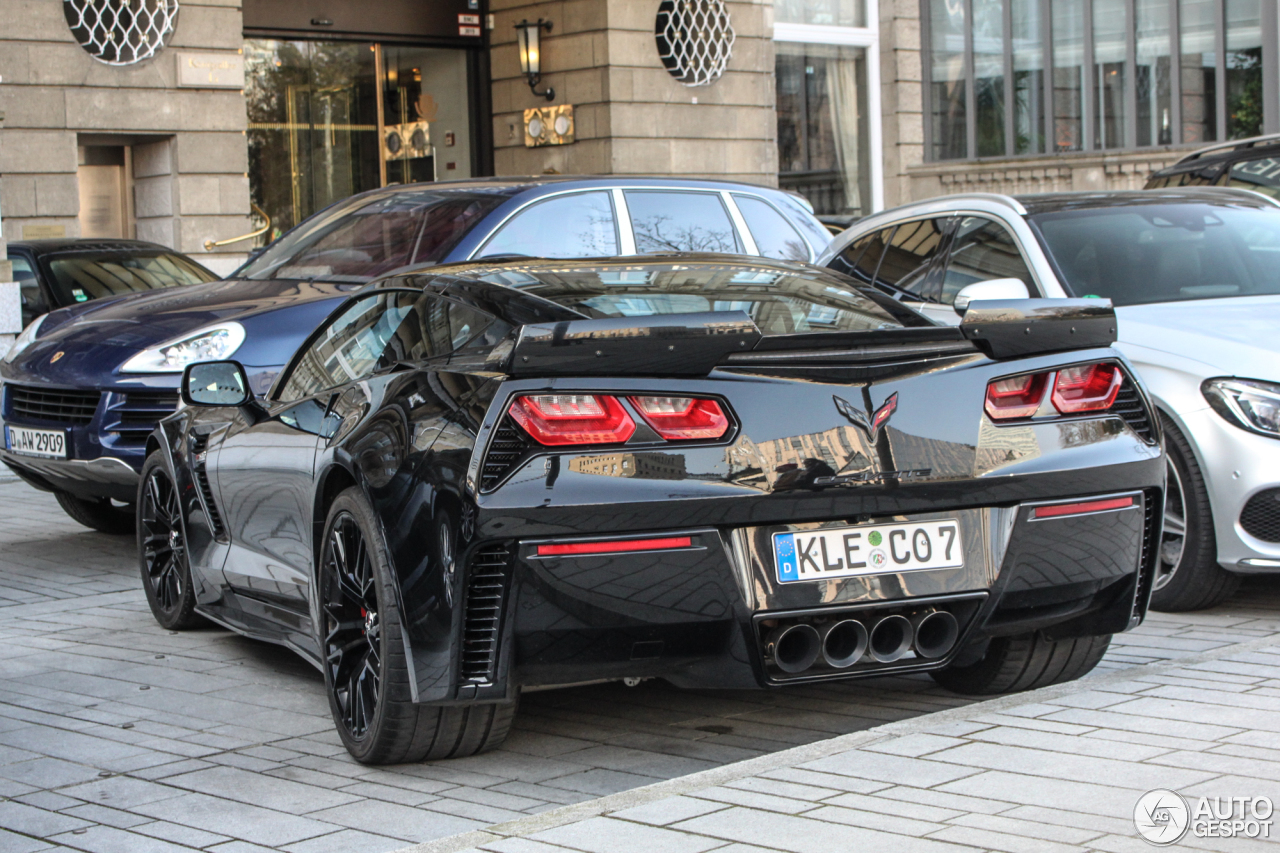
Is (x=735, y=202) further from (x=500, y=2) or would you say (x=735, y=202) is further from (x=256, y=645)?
(x=500, y=2)

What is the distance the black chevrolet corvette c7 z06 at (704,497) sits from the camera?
3773 millimetres

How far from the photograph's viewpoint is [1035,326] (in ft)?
13.7

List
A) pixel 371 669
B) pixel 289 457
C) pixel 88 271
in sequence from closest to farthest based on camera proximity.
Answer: pixel 371 669, pixel 289 457, pixel 88 271

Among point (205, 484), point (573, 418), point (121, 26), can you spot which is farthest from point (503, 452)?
point (121, 26)

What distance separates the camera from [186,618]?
629 cm

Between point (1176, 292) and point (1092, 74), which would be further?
point (1092, 74)

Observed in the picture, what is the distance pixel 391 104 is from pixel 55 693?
1870cm

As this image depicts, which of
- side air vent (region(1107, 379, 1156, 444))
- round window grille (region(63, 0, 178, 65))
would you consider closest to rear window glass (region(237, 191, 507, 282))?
side air vent (region(1107, 379, 1156, 444))

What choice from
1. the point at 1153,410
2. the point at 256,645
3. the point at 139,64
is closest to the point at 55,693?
the point at 256,645

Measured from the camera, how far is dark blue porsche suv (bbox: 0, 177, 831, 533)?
7711mm

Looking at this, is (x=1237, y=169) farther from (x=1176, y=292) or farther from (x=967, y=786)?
(x=967, y=786)

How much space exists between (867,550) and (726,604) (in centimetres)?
37

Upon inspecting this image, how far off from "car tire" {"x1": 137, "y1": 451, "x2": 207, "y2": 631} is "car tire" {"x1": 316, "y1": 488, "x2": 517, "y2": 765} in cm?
183

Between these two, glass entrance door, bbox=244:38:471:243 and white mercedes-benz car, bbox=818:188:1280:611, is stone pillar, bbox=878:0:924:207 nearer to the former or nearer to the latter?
glass entrance door, bbox=244:38:471:243
